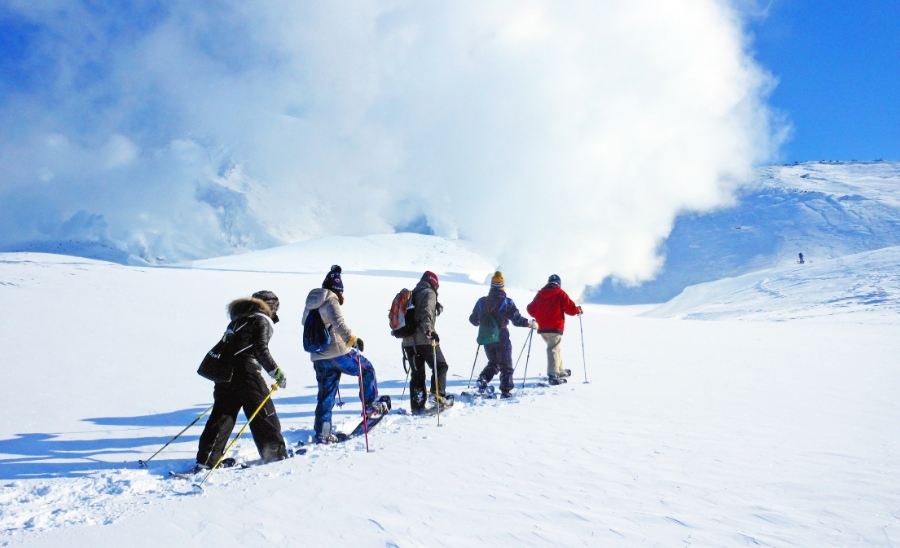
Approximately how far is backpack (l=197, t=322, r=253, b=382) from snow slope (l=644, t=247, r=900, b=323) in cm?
2304

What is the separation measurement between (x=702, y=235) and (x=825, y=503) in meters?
61.9

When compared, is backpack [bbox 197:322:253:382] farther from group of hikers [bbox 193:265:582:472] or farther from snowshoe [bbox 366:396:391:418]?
snowshoe [bbox 366:396:391:418]

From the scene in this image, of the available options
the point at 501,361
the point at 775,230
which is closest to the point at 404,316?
the point at 501,361

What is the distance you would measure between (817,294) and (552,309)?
84.3 ft

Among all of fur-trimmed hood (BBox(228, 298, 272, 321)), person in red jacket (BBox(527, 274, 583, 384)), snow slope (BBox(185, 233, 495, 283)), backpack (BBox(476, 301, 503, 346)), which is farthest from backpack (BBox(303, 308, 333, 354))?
snow slope (BBox(185, 233, 495, 283))

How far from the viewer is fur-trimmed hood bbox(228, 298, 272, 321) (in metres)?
4.87

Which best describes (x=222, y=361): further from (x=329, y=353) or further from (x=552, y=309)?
(x=552, y=309)

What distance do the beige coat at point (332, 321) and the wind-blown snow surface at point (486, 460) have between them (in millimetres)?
999

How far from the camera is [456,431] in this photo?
553 cm

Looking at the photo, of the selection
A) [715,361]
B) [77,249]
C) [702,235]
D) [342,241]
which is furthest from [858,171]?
[77,249]

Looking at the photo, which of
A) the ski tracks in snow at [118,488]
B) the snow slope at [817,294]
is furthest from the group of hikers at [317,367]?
the snow slope at [817,294]

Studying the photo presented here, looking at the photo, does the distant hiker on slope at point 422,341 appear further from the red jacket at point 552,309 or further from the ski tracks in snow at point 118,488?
the red jacket at point 552,309

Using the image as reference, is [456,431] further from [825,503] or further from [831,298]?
[831,298]

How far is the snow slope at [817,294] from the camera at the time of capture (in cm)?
2309
